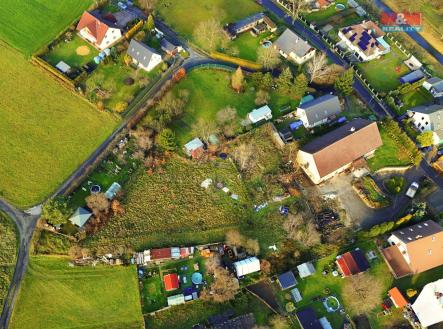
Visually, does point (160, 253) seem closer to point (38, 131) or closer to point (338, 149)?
point (38, 131)

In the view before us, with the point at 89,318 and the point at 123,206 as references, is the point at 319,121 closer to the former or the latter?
the point at 123,206

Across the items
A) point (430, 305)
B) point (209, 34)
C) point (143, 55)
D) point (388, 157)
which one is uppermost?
point (209, 34)

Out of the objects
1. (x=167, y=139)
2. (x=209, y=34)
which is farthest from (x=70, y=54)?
(x=167, y=139)

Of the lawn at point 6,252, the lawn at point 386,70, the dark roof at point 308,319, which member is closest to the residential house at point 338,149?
the lawn at point 386,70

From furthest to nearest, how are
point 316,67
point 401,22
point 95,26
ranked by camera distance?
point 401,22, point 95,26, point 316,67

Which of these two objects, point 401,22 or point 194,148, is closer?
point 194,148

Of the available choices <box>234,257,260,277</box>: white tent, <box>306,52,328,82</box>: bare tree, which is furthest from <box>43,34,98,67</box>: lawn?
<box>234,257,260,277</box>: white tent
